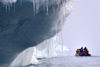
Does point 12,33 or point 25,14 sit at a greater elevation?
point 25,14

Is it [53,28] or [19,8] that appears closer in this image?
[19,8]

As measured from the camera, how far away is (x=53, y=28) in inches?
608

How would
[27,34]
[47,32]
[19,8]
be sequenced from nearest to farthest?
1. [19,8]
2. [27,34]
3. [47,32]

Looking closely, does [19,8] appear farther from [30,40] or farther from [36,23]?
[30,40]

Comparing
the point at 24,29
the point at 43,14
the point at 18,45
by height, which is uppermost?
the point at 43,14

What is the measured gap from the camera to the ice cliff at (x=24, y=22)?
Answer: 1187cm

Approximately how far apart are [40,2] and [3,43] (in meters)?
3.58

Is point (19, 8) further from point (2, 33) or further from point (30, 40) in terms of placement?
point (30, 40)

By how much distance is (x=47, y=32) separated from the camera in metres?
15.2

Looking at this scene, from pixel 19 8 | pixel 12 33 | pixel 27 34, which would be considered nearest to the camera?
pixel 19 8

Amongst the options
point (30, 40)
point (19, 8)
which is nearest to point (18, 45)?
point (30, 40)

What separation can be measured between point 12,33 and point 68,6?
4680 millimetres

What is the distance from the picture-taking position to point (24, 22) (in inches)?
517

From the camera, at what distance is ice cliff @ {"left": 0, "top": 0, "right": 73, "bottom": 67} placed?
1187 centimetres
